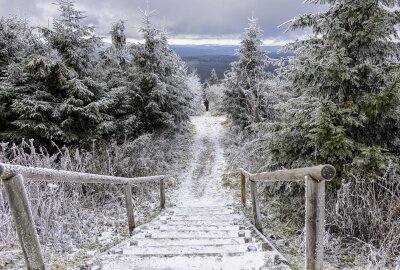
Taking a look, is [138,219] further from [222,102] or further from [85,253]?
[222,102]

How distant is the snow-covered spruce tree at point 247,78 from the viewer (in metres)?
17.6

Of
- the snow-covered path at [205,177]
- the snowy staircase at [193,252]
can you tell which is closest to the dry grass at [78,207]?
the snowy staircase at [193,252]

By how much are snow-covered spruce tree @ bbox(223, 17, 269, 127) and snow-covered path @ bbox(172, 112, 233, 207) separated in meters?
2.88

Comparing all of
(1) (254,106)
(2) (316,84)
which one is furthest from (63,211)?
(1) (254,106)

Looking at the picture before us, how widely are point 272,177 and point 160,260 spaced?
6.93ft

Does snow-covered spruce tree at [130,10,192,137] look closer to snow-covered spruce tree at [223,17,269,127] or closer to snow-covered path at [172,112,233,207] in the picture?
snow-covered path at [172,112,233,207]

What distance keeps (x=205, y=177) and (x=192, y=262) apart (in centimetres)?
1118

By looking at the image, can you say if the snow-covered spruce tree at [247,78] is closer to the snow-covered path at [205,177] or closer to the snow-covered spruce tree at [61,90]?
the snow-covered path at [205,177]

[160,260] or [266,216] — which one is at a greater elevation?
[160,260]

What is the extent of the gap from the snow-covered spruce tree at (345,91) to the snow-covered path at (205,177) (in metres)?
5.19

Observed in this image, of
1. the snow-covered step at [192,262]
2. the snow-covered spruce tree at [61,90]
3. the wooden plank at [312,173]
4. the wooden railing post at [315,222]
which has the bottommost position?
the snow-covered step at [192,262]

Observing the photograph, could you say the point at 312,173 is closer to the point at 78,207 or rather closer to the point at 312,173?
the point at 312,173

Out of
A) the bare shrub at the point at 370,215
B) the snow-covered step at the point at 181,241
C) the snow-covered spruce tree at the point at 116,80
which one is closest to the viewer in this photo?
the snow-covered step at the point at 181,241

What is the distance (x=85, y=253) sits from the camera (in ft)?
15.2
